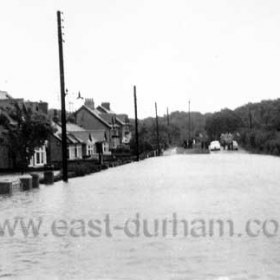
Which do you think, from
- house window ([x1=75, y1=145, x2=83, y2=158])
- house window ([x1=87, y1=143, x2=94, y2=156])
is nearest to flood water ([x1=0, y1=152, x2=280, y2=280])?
house window ([x1=75, y1=145, x2=83, y2=158])

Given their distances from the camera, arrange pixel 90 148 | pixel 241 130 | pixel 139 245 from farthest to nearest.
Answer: pixel 241 130, pixel 90 148, pixel 139 245

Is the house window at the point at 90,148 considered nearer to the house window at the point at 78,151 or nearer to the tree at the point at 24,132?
the house window at the point at 78,151

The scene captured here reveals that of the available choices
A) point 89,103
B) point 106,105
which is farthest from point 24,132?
point 106,105

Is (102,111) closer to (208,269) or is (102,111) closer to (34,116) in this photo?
(34,116)

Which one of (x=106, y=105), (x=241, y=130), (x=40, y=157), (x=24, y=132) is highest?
(x=106, y=105)

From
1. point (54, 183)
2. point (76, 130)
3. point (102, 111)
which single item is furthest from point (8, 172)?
point (102, 111)

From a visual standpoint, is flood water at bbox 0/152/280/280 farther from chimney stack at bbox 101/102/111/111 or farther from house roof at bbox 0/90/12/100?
chimney stack at bbox 101/102/111/111

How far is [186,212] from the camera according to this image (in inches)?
698

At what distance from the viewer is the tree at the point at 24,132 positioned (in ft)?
164

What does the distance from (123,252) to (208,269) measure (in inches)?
84.3

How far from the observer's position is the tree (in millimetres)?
50062

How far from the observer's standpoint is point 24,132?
50250mm

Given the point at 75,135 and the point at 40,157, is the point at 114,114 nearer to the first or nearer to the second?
the point at 75,135

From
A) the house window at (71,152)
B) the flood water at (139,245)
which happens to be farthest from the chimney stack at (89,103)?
the flood water at (139,245)
